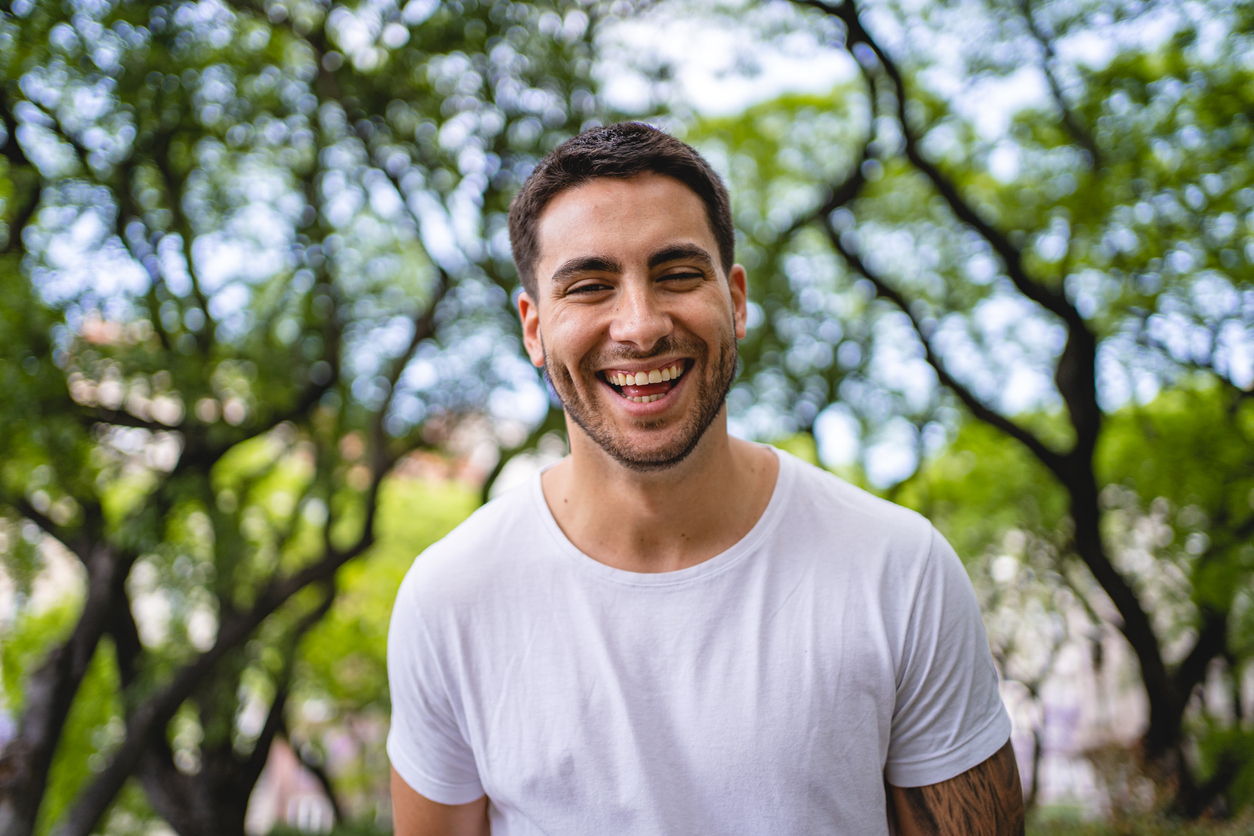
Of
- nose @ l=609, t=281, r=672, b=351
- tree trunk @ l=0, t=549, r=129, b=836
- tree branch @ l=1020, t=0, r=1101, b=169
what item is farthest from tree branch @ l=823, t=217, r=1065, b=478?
tree trunk @ l=0, t=549, r=129, b=836

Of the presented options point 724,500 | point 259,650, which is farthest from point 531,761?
point 259,650

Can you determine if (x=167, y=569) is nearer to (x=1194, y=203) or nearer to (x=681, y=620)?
(x=681, y=620)

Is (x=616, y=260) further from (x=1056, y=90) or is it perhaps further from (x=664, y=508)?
(x=1056, y=90)

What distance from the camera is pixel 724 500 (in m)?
1.96

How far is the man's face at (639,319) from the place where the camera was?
181cm

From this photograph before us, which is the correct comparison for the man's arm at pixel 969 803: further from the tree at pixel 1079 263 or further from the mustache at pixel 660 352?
the tree at pixel 1079 263

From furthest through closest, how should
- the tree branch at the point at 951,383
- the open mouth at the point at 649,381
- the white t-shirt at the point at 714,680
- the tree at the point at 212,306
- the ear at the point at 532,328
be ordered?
the tree branch at the point at 951,383 → the tree at the point at 212,306 → the ear at the point at 532,328 → the open mouth at the point at 649,381 → the white t-shirt at the point at 714,680

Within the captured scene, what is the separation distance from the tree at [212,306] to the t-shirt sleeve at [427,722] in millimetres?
7333

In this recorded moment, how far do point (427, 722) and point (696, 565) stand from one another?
0.75 meters

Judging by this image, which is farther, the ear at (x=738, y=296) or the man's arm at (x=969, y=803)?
the ear at (x=738, y=296)

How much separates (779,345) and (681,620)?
11266 millimetres

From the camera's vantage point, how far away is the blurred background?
8.18 meters

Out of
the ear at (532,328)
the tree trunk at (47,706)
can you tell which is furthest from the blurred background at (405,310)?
the ear at (532,328)

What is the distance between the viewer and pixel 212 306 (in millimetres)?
9461
